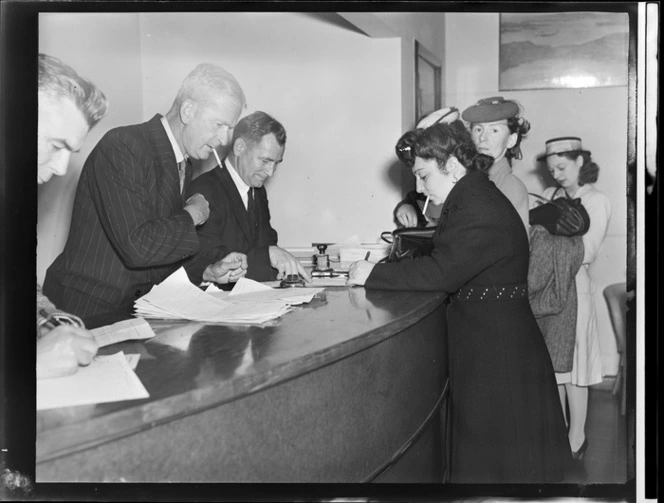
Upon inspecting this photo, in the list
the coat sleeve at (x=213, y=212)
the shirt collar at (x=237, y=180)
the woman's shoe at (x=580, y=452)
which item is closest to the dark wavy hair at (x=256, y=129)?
the shirt collar at (x=237, y=180)

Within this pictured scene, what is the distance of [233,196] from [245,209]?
100mm

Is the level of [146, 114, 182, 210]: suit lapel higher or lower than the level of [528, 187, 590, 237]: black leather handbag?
higher

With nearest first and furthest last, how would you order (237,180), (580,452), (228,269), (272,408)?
(272,408) → (228,269) → (580,452) → (237,180)

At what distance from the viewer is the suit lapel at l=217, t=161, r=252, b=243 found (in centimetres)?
325

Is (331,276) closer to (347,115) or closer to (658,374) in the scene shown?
(658,374)

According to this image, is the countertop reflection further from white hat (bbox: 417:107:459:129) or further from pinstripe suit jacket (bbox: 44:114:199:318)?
white hat (bbox: 417:107:459:129)

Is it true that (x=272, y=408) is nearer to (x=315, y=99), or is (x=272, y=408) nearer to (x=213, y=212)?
(x=213, y=212)

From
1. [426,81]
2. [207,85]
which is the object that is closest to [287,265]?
[207,85]

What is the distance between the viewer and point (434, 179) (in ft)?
8.43

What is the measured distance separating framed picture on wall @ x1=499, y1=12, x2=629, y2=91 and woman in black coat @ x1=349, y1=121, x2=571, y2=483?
22.2 inches

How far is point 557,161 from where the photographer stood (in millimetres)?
3621

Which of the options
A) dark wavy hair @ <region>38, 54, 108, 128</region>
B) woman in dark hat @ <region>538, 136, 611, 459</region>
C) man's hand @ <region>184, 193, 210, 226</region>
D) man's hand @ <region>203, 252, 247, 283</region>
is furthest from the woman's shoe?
dark wavy hair @ <region>38, 54, 108, 128</region>

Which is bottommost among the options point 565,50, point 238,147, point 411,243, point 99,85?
point 411,243

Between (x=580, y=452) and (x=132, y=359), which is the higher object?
(x=132, y=359)
